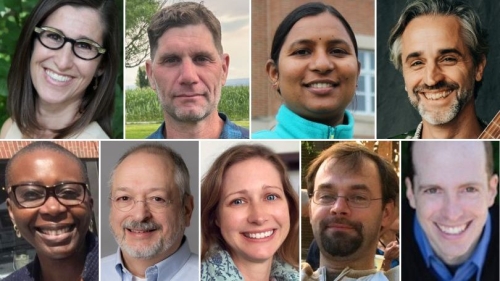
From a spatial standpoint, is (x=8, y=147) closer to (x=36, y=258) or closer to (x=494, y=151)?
(x=36, y=258)

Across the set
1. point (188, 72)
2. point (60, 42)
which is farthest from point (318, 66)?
point (60, 42)

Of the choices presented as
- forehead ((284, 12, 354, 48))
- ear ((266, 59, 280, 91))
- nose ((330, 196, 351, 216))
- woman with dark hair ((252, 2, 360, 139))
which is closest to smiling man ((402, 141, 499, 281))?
nose ((330, 196, 351, 216))

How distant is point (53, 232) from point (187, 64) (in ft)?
5.13

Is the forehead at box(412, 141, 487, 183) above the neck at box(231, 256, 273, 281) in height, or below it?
above

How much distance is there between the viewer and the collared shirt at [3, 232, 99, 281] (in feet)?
31.7

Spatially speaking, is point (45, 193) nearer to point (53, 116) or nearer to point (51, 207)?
point (51, 207)

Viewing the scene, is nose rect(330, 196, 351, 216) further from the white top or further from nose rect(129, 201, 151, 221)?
the white top

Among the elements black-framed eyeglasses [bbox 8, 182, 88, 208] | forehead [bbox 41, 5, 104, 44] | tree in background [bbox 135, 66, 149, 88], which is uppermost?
forehead [bbox 41, 5, 104, 44]

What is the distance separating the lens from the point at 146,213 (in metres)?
9.52

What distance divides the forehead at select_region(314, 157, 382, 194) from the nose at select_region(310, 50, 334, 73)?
67 cm

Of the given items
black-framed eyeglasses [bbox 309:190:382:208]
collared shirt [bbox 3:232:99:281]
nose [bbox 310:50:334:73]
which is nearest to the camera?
nose [bbox 310:50:334:73]

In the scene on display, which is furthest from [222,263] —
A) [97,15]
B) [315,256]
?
[97,15]

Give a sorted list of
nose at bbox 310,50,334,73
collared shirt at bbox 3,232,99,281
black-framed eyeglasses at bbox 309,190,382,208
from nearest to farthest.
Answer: nose at bbox 310,50,334,73 < black-framed eyeglasses at bbox 309,190,382,208 < collared shirt at bbox 3,232,99,281

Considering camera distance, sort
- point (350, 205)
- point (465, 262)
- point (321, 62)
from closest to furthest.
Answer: point (321, 62), point (350, 205), point (465, 262)
